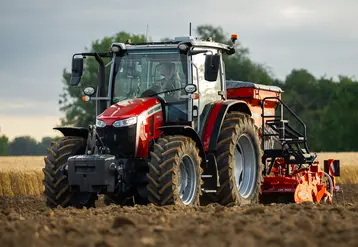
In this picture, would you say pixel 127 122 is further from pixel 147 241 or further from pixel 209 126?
pixel 147 241

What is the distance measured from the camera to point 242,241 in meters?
7.73

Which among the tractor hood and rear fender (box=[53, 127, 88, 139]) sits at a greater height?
the tractor hood

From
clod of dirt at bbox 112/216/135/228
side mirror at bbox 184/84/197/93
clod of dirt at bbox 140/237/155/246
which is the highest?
side mirror at bbox 184/84/197/93

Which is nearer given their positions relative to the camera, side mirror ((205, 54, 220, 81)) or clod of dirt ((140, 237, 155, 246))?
clod of dirt ((140, 237, 155, 246))

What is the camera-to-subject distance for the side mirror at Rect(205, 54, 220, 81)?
1400 cm

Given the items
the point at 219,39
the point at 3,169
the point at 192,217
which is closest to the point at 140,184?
the point at 192,217

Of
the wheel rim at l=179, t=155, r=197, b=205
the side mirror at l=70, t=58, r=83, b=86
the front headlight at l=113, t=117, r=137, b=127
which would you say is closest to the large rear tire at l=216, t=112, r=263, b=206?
the wheel rim at l=179, t=155, r=197, b=205

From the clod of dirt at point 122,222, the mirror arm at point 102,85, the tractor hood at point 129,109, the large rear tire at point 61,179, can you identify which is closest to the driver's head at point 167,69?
the tractor hood at point 129,109

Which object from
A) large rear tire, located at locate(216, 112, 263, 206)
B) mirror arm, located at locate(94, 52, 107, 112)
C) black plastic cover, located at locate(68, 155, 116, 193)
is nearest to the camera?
black plastic cover, located at locate(68, 155, 116, 193)

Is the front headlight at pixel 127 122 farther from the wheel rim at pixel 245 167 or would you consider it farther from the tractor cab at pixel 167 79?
the wheel rim at pixel 245 167

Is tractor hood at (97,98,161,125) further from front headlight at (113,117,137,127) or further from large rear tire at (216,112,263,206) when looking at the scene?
large rear tire at (216,112,263,206)

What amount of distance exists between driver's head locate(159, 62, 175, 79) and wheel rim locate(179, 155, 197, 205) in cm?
156

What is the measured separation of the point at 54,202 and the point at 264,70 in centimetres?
4813

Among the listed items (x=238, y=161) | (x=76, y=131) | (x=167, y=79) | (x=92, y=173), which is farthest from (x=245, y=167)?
(x=92, y=173)
